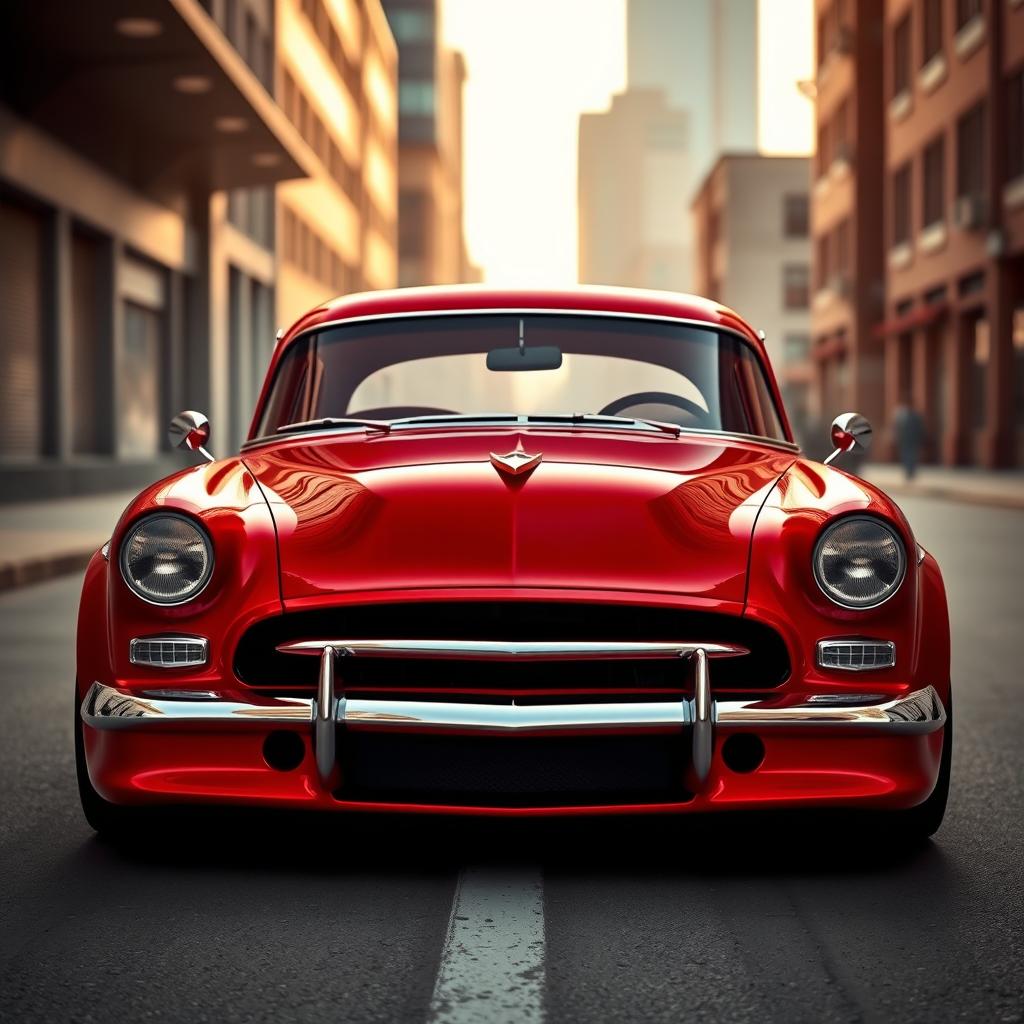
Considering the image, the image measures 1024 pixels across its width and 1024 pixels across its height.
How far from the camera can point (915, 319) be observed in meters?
39.8

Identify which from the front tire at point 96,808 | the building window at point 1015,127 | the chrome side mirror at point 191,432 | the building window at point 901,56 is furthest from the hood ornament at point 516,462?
the building window at point 901,56

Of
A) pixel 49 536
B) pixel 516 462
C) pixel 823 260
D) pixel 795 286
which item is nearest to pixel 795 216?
pixel 795 286

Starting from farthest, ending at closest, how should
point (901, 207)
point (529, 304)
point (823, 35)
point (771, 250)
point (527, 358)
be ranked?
point (771, 250), point (823, 35), point (901, 207), point (529, 304), point (527, 358)

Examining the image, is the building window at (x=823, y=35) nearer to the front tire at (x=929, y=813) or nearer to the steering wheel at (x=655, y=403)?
the steering wheel at (x=655, y=403)

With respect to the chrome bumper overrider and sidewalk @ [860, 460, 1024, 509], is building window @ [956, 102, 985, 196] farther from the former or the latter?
the chrome bumper overrider

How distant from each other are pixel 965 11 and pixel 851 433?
3359 centimetres

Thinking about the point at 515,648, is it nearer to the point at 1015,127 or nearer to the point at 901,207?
the point at 1015,127

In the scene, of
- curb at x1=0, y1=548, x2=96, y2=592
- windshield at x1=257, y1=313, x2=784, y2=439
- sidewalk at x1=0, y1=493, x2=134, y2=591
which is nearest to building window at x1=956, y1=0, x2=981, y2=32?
sidewalk at x1=0, y1=493, x2=134, y2=591

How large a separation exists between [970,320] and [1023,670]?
30.7 meters

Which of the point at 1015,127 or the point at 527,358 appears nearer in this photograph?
the point at 527,358

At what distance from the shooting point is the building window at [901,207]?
140 feet

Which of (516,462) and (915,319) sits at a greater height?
(915,319)

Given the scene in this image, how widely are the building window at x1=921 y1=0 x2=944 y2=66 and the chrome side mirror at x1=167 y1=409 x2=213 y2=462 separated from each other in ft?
120

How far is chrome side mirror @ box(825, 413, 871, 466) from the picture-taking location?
500 centimetres
